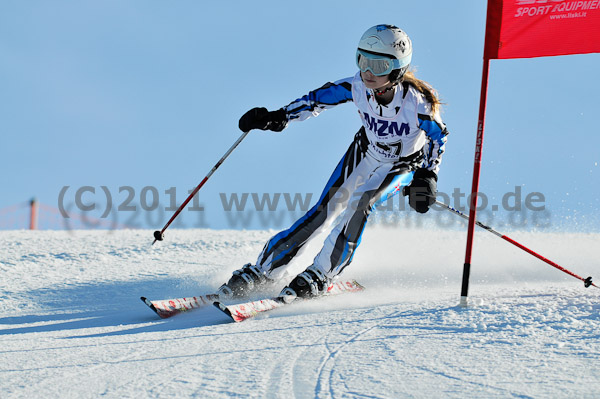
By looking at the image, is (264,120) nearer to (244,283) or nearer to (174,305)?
(244,283)

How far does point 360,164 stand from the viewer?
14.5 ft

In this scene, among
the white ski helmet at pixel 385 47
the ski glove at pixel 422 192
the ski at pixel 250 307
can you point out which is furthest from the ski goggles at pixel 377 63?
the ski at pixel 250 307

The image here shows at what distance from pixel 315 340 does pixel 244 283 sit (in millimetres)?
1658

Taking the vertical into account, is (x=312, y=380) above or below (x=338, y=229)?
below

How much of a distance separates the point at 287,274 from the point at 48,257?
3.06 metres

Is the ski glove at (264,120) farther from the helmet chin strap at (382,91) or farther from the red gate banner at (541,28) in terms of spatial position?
the red gate banner at (541,28)

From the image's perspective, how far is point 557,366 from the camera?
85.7 inches

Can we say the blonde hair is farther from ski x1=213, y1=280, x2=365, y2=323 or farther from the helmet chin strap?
ski x1=213, y1=280, x2=365, y2=323

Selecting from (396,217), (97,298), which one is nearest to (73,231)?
(97,298)

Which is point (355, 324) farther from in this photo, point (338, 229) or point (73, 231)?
point (73, 231)

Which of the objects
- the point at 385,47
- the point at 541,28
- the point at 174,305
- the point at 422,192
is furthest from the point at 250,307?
the point at 541,28

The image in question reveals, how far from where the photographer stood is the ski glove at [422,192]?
3.70 meters

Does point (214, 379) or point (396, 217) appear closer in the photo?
point (214, 379)

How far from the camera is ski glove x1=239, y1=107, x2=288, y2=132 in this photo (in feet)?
14.9
